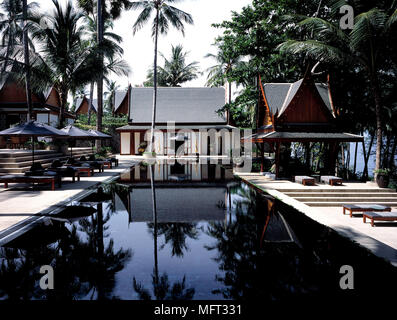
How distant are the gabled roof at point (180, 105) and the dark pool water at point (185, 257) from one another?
977 inches

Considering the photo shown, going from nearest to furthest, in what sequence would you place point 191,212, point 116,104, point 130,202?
point 191,212 < point 130,202 < point 116,104

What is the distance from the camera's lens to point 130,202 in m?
9.78

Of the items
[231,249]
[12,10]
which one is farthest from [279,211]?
[12,10]

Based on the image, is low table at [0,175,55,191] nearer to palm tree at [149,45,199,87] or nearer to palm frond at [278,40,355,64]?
palm frond at [278,40,355,64]

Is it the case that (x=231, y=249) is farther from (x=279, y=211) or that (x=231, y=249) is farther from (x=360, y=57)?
(x=360, y=57)

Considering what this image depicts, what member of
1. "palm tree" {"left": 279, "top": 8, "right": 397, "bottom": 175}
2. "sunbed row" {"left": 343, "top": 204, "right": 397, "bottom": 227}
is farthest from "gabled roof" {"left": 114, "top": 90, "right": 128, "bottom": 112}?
"sunbed row" {"left": 343, "top": 204, "right": 397, "bottom": 227}

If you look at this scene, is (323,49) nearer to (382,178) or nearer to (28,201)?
(382,178)

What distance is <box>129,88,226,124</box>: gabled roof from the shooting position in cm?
3284

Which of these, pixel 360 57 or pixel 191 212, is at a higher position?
pixel 360 57

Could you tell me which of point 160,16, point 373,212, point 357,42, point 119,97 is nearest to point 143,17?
point 160,16

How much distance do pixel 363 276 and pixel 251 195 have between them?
669 centimetres

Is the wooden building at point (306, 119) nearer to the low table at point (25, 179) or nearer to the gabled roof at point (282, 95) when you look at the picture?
the gabled roof at point (282, 95)
